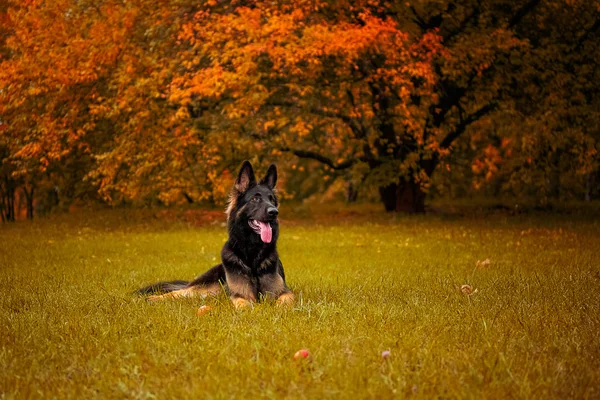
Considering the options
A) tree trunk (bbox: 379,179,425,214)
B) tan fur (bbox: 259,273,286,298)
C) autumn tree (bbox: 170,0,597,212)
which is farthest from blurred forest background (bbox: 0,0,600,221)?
tan fur (bbox: 259,273,286,298)

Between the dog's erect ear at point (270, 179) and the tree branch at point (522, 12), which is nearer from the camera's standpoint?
the dog's erect ear at point (270, 179)

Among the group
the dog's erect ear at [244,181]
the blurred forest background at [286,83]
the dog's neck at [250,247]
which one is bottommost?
the dog's neck at [250,247]

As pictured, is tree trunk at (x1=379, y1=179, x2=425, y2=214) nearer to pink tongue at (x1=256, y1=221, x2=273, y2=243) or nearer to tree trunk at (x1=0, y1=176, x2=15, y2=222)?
tree trunk at (x1=0, y1=176, x2=15, y2=222)

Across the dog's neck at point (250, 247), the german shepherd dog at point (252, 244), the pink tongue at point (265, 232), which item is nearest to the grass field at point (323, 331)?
the german shepherd dog at point (252, 244)

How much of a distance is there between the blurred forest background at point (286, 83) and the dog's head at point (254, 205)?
1093 cm

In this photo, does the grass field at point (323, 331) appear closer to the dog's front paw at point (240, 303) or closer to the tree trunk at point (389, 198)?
the dog's front paw at point (240, 303)

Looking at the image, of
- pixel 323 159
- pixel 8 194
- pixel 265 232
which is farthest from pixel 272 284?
pixel 8 194

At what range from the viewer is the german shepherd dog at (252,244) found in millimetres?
7227

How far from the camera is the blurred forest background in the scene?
1912cm

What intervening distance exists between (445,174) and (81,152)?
14.7m

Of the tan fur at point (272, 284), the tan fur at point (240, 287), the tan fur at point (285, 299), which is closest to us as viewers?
the tan fur at point (285, 299)

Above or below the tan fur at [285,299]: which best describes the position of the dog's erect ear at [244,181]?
above

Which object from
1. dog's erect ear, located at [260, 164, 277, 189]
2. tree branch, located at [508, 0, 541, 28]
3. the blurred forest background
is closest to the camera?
dog's erect ear, located at [260, 164, 277, 189]

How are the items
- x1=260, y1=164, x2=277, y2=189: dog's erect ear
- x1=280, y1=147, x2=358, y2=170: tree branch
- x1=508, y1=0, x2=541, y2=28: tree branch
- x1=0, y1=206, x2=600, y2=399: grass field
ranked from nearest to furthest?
1. x1=0, y1=206, x2=600, y2=399: grass field
2. x1=260, y1=164, x2=277, y2=189: dog's erect ear
3. x1=508, y1=0, x2=541, y2=28: tree branch
4. x1=280, y1=147, x2=358, y2=170: tree branch
